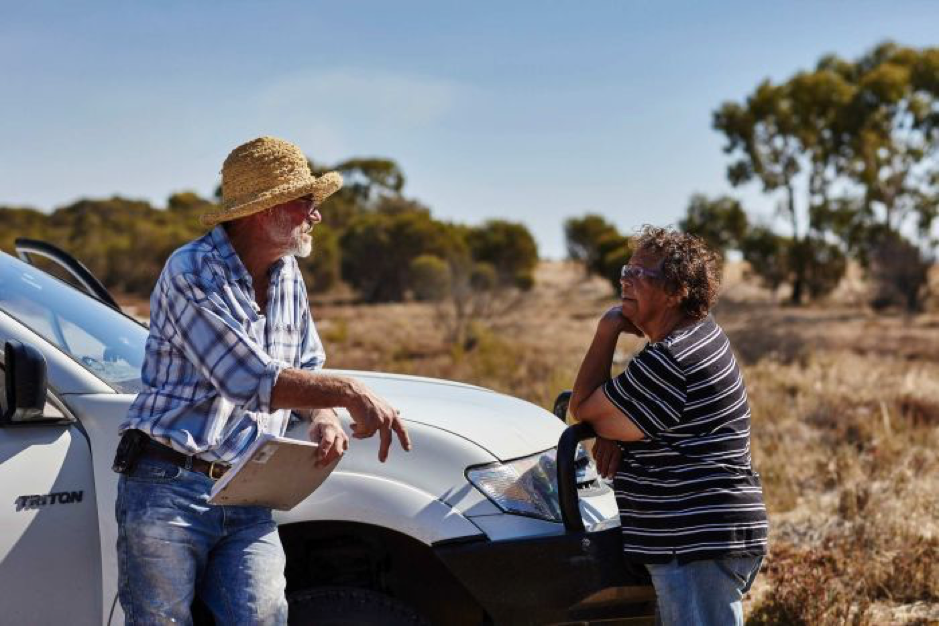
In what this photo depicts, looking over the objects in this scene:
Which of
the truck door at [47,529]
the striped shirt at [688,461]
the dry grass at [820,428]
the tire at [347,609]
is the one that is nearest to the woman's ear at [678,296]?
the striped shirt at [688,461]

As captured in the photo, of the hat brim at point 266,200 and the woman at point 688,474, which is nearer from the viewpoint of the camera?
the hat brim at point 266,200

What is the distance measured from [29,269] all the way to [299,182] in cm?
158

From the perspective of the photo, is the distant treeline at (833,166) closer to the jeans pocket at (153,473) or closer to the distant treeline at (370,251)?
the distant treeline at (370,251)

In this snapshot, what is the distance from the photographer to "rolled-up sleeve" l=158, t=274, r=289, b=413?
2936 millimetres

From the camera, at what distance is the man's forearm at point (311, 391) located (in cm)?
290

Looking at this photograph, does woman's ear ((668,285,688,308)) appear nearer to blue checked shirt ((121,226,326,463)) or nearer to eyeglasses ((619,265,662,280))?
eyeglasses ((619,265,662,280))

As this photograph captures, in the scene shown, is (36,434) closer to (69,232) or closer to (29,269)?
(29,269)

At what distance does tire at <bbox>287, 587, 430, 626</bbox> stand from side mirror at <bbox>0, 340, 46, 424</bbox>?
37.3 inches

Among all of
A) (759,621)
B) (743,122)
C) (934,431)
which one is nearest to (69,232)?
(743,122)

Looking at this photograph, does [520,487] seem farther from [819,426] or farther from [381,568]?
[819,426]

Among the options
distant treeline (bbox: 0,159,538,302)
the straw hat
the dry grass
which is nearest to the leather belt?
the straw hat

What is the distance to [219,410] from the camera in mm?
3100

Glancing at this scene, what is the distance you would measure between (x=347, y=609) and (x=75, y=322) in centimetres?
153

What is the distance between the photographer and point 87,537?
3314mm
